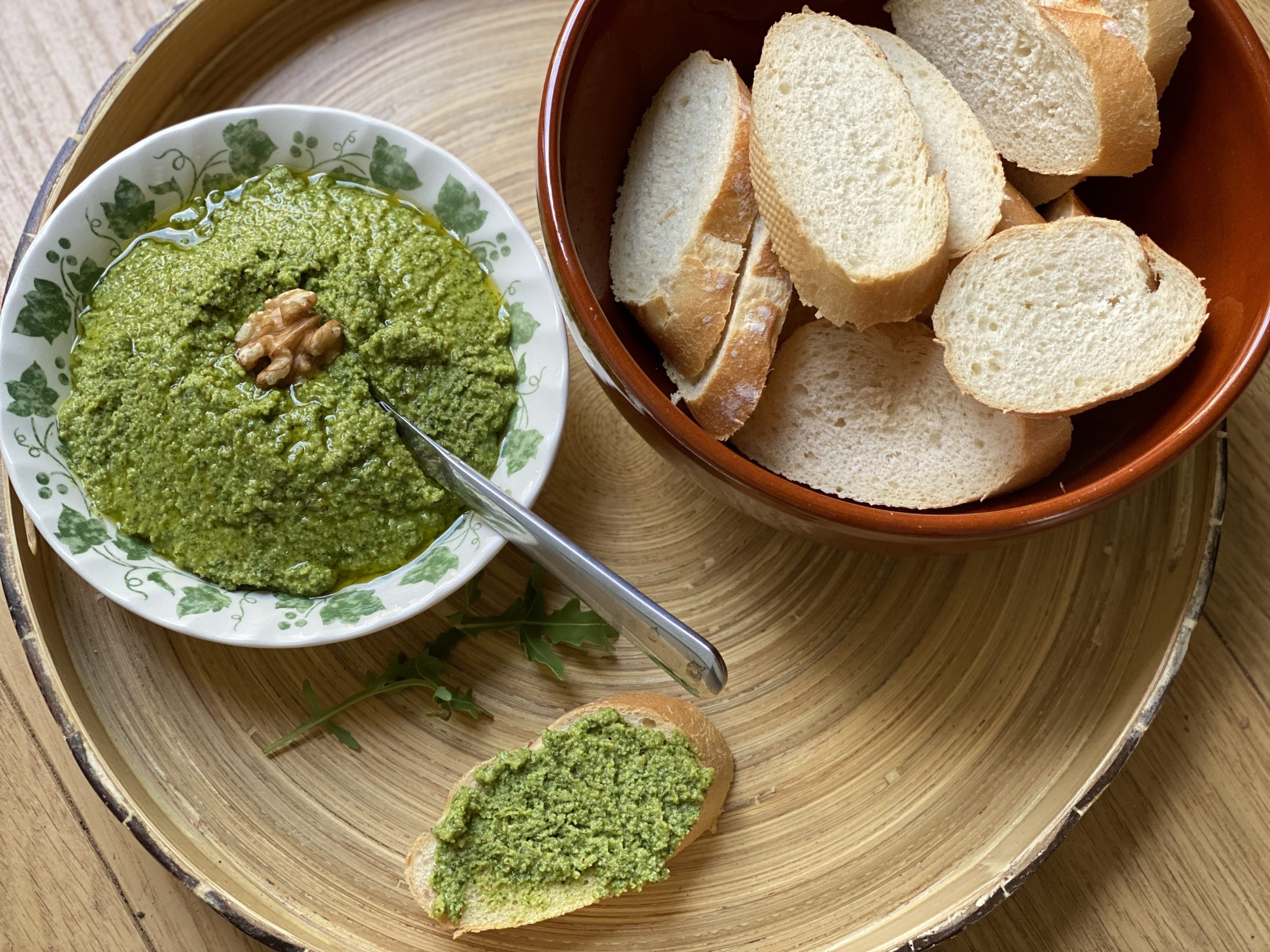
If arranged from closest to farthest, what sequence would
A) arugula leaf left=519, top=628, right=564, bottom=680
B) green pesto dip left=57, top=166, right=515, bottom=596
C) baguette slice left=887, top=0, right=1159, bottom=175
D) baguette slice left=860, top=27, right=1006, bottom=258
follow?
1. baguette slice left=887, top=0, right=1159, bottom=175
2. baguette slice left=860, top=27, right=1006, bottom=258
3. green pesto dip left=57, top=166, right=515, bottom=596
4. arugula leaf left=519, top=628, right=564, bottom=680

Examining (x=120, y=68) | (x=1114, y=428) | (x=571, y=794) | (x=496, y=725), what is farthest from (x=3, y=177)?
(x=1114, y=428)

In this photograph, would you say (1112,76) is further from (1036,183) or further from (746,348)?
(746,348)

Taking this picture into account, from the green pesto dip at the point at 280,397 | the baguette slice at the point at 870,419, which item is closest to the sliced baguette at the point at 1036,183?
the baguette slice at the point at 870,419

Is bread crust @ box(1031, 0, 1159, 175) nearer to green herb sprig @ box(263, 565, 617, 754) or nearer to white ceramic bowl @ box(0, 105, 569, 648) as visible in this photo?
white ceramic bowl @ box(0, 105, 569, 648)

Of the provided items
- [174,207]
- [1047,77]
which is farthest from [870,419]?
[174,207]

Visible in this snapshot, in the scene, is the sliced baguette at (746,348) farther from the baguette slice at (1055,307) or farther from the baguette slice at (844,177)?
the baguette slice at (1055,307)

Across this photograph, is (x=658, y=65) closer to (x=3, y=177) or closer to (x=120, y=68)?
(x=120, y=68)

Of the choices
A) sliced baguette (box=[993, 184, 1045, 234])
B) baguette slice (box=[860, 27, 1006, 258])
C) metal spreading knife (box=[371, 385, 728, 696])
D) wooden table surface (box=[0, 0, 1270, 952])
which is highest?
baguette slice (box=[860, 27, 1006, 258])

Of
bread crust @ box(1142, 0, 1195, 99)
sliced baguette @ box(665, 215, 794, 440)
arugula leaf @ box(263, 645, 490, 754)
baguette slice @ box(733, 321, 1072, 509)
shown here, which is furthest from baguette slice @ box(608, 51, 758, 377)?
arugula leaf @ box(263, 645, 490, 754)
